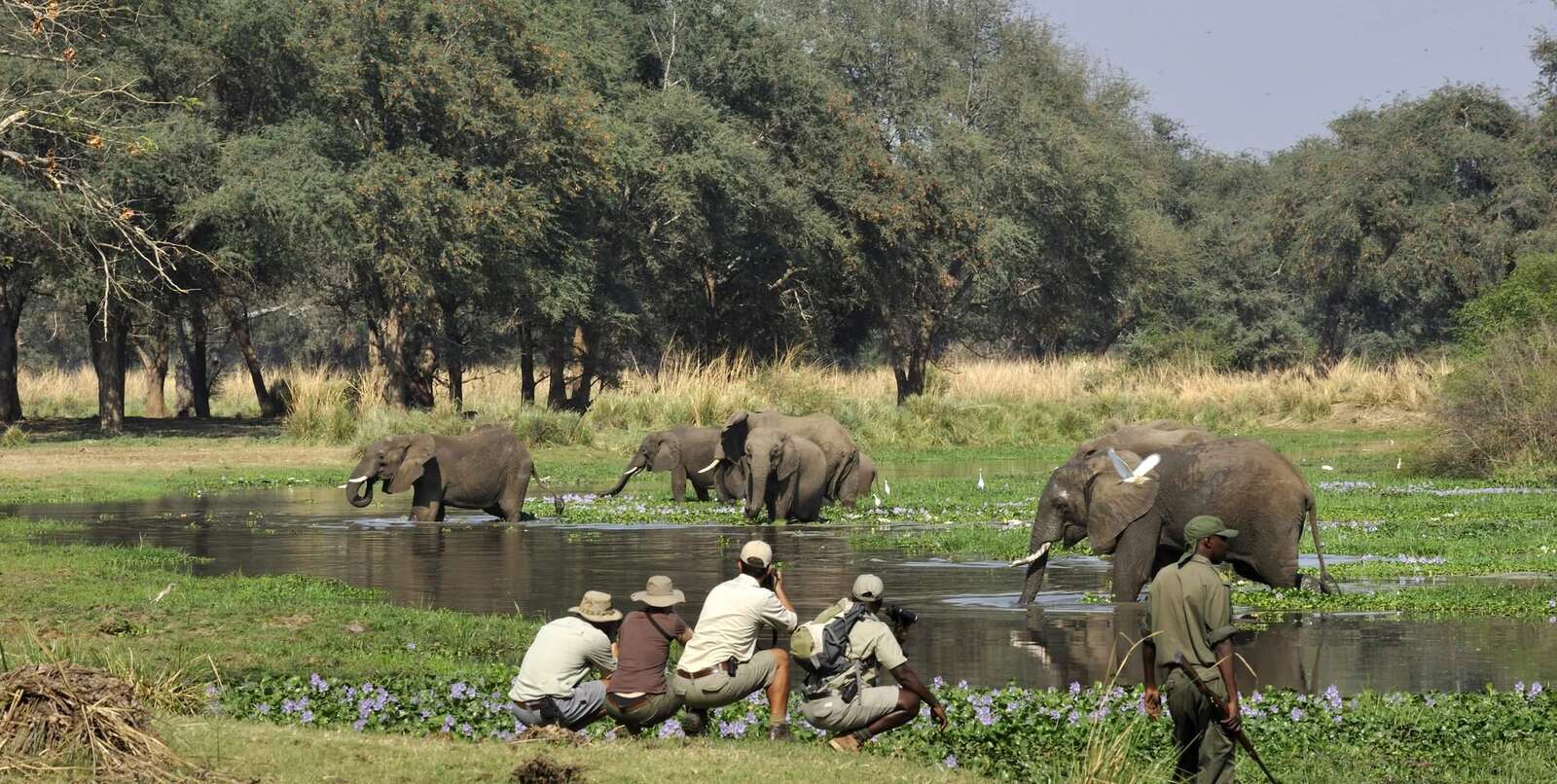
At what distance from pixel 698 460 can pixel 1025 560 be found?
14591mm

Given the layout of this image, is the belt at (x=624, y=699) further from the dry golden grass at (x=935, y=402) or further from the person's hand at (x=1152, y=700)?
the dry golden grass at (x=935, y=402)

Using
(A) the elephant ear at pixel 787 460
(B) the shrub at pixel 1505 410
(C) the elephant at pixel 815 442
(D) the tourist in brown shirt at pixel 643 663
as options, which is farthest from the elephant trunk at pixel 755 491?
(D) the tourist in brown shirt at pixel 643 663

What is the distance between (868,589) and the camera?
35.3 ft

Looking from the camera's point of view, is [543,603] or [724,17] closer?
[543,603]

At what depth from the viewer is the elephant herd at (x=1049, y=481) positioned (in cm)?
1731

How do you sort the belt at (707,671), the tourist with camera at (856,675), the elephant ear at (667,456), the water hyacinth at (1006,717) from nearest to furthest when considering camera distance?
the tourist with camera at (856,675), the water hyacinth at (1006,717), the belt at (707,671), the elephant ear at (667,456)

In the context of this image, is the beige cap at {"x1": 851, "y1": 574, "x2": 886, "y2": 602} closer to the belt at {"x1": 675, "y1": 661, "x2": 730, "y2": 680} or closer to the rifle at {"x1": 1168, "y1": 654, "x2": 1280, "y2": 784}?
the belt at {"x1": 675, "y1": 661, "x2": 730, "y2": 680}

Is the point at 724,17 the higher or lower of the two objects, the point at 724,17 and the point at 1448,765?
the higher

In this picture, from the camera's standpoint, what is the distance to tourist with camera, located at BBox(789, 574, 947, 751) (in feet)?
34.9

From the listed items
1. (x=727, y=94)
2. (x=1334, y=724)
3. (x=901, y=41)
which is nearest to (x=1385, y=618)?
(x=1334, y=724)

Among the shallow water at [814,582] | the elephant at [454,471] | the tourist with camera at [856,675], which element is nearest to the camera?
the tourist with camera at [856,675]

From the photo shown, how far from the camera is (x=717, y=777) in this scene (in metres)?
9.65

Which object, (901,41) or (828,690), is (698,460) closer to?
(828,690)

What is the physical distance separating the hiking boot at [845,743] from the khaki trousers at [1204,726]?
73.7 inches
